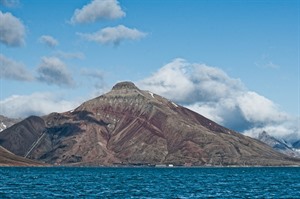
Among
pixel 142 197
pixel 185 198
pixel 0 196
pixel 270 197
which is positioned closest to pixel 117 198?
pixel 142 197

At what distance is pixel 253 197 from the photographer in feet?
406

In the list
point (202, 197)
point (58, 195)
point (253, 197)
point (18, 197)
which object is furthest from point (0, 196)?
point (253, 197)

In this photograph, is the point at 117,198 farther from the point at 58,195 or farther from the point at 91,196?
the point at 58,195

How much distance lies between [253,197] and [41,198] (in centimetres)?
4478

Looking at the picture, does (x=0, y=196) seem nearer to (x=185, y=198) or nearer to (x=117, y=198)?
(x=117, y=198)

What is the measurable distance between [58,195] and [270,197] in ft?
150

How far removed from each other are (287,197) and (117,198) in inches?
1447

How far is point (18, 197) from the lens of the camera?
118 m

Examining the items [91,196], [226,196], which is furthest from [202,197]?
[91,196]

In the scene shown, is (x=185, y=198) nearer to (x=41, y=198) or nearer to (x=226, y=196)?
(x=226, y=196)

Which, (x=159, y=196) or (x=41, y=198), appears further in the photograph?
(x=159, y=196)

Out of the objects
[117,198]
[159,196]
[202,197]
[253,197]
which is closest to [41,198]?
[117,198]

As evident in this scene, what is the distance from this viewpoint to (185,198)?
4702 inches

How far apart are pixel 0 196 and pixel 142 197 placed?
96.6ft
